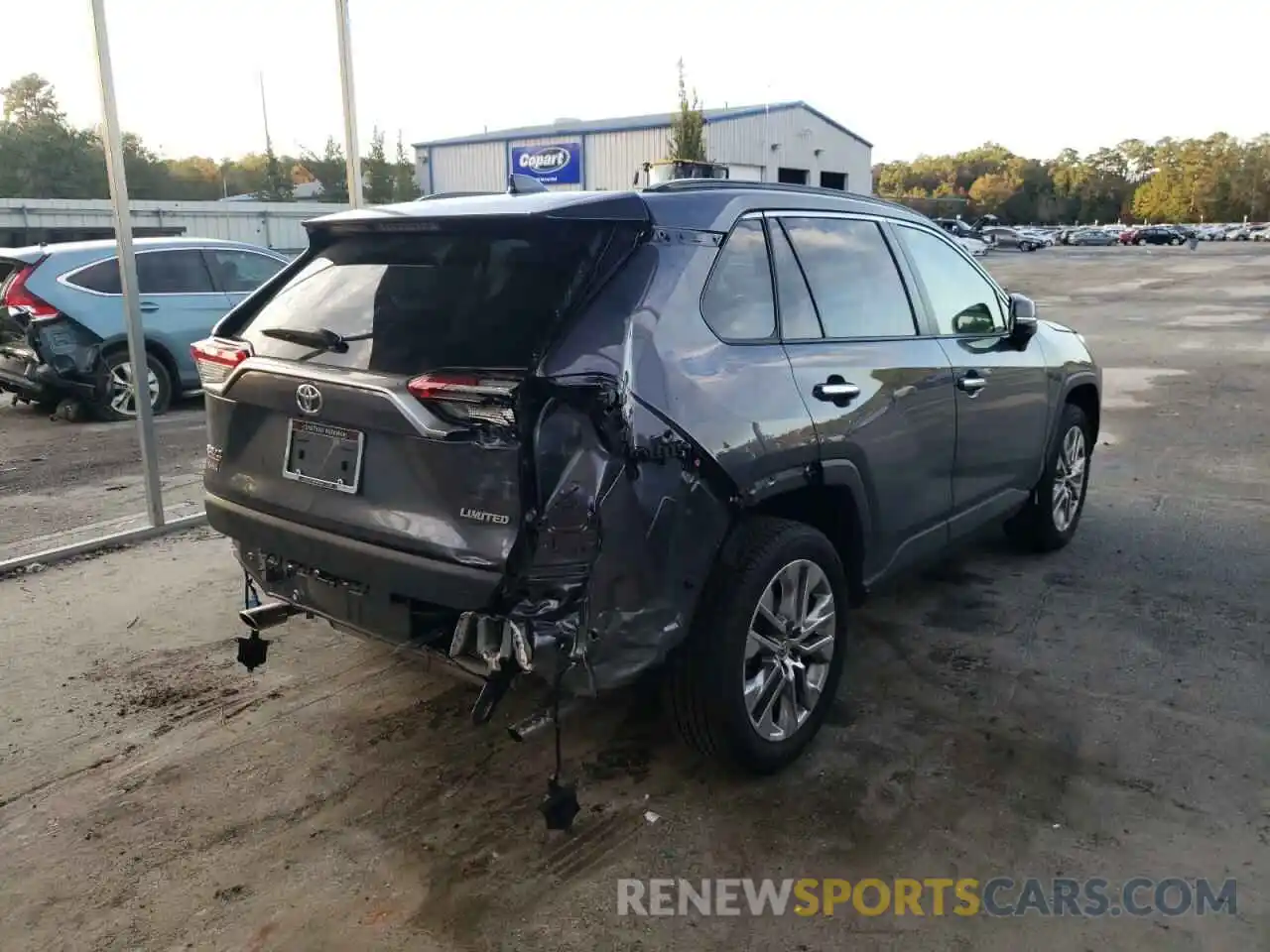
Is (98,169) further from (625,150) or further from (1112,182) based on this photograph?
(1112,182)

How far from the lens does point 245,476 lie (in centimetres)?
340

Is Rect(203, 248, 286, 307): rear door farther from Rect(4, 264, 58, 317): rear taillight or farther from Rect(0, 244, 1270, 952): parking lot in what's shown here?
Rect(0, 244, 1270, 952): parking lot

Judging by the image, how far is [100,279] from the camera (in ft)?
31.5

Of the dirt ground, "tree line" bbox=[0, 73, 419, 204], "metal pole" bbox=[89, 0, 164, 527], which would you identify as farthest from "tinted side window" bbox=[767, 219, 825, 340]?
"tree line" bbox=[0, 73, 419, 204]

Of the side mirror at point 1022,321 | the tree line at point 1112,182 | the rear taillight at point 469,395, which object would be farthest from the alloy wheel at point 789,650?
the tree line at point 1112,182

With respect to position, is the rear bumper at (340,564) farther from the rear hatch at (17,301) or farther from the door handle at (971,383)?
the rear hatch at (17,301)

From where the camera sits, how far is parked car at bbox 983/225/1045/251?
210 ft

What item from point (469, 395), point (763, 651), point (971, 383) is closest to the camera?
point (469, 395)

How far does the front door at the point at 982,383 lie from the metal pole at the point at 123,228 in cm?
397

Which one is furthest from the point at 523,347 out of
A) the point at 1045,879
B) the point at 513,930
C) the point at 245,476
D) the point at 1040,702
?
the point at 1040,702

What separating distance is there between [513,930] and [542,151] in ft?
137

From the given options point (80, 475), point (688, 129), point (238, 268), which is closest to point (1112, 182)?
point (688, 129)

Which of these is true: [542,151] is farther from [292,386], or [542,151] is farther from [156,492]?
[292,386]

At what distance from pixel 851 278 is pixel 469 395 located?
1.79 m
